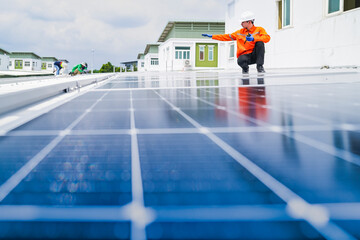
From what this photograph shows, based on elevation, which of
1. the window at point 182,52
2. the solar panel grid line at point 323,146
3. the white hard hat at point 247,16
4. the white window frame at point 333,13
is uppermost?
the window at point 182,52

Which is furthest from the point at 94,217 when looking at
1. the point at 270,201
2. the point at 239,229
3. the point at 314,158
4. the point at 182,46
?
the point at 182,46

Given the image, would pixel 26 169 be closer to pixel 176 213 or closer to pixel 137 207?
pixel 137 207

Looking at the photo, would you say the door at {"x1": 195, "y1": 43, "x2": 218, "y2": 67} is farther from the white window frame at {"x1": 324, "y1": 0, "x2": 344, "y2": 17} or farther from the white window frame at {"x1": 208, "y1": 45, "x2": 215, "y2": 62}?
the white window frame at {"x1": 324, "y1": 0, "x2": 344, "y2": 17}

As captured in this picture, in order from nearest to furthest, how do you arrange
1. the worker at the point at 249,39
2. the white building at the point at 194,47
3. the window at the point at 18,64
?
the worker at the point at 249,39 < the white building at the point at 194,47 < the window at the point at 18,64

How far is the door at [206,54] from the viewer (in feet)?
148

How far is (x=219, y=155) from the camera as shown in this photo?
1.95 metres

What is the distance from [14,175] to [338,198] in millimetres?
1363

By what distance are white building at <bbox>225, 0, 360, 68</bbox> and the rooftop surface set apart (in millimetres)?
10598

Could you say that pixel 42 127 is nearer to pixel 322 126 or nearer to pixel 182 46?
pixel 322 126

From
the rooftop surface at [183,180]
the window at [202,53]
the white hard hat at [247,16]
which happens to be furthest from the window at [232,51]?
the rooftop surface at [183,180]

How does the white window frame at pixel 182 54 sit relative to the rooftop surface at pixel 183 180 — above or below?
above

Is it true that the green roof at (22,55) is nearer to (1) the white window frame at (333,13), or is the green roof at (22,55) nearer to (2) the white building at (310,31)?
(2) the white building at (310,31)

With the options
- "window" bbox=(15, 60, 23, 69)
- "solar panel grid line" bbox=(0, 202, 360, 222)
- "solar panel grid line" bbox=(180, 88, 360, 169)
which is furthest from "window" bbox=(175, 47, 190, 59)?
"window" bbox=(15, 60, 23, 69)

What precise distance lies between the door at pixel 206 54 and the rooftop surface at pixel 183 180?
141ft
